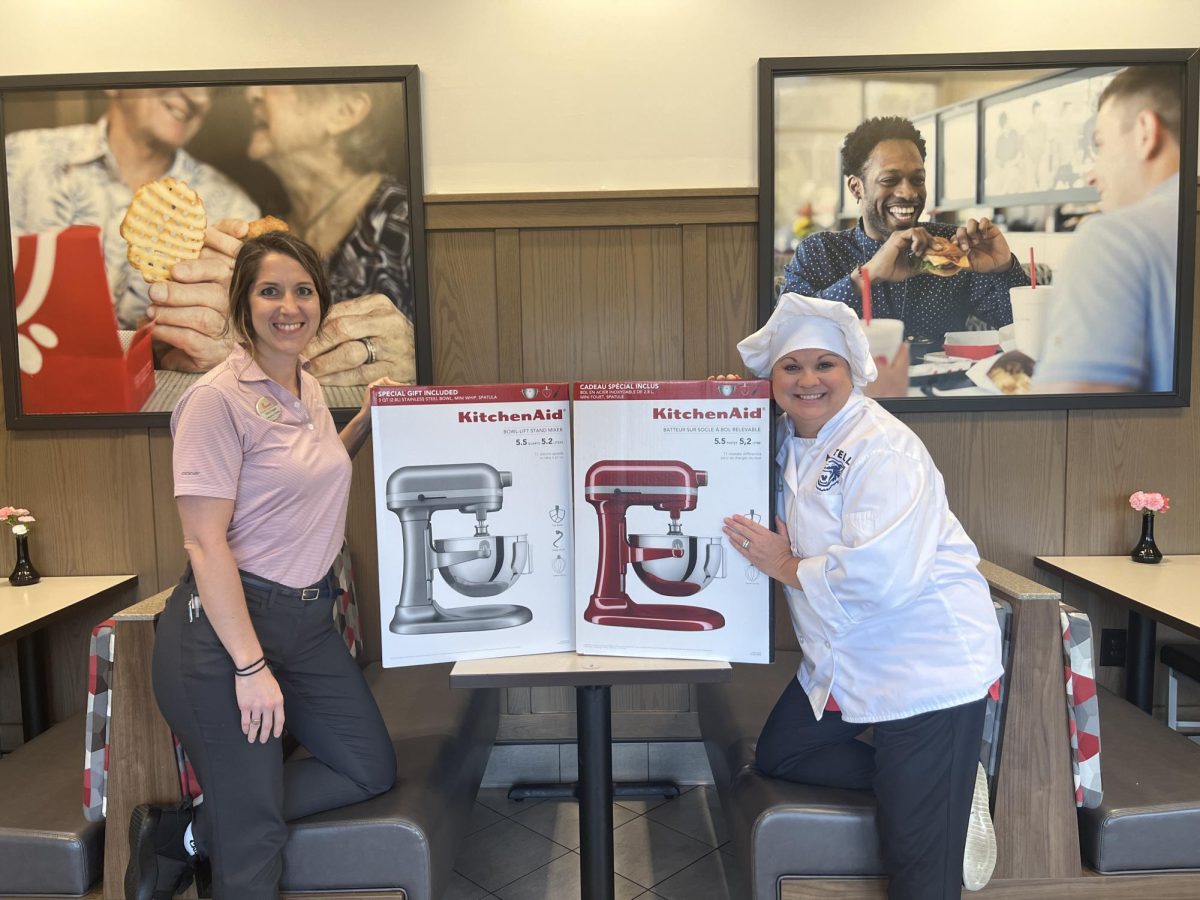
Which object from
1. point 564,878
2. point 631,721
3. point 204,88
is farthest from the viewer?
point 631,721

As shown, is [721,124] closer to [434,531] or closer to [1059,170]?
[1059,170]

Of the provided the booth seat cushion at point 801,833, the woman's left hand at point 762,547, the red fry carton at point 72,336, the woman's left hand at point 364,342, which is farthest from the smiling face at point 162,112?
the booth seat cushion at point 801,833

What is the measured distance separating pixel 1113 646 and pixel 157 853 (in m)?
2.82

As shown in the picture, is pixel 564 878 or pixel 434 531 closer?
pixel 434 531

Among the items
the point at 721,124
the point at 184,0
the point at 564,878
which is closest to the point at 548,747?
the point at 564,878

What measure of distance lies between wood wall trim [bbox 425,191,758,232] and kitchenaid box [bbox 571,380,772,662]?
3.58ft

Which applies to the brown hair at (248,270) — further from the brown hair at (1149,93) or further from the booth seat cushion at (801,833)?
the brown hair at (1149,93)

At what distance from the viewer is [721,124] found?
2469 millimetres

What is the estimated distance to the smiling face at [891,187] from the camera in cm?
243

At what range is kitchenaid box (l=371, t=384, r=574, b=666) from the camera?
1.56 metres

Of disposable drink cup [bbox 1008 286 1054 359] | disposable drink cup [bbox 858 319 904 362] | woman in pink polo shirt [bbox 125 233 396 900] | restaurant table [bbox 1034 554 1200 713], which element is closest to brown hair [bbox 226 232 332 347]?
woman in pink polo shirt [bbox 125 233 396 900]

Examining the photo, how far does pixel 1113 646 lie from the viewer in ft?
8.64

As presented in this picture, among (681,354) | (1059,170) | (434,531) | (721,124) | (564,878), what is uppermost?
(721,124)

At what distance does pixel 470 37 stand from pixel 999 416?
208cm
